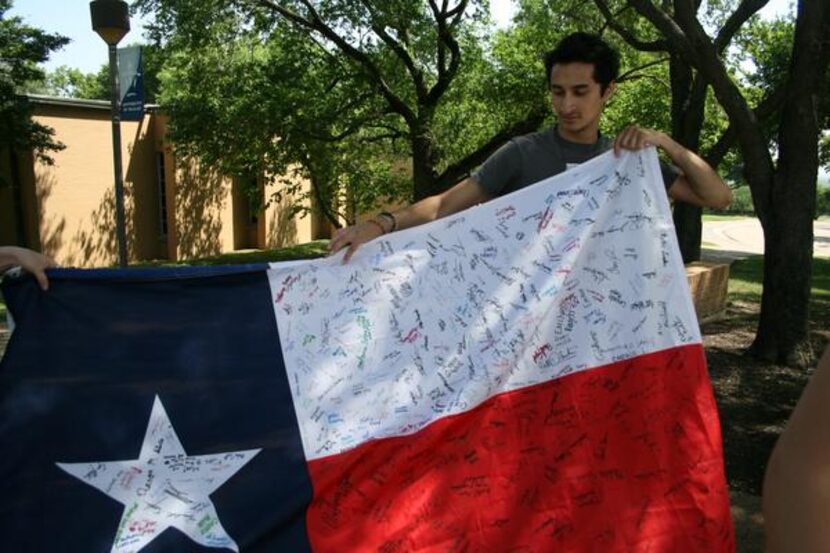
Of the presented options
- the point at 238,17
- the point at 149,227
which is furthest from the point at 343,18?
the point at 149,227

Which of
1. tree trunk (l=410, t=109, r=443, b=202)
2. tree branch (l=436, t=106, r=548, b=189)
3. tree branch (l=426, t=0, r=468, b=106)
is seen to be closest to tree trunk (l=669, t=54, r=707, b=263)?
tree branch (l=436, t=106, r=548, b=189)

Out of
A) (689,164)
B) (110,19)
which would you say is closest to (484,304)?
(689,164)

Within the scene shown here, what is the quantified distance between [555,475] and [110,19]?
272 inches

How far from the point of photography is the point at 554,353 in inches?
112

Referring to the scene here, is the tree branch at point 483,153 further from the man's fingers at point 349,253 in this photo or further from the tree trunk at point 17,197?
the man's fingers at point 349,253

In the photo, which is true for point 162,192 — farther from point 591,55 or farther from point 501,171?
point 591,55

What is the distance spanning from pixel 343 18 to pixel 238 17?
2024 millimetres

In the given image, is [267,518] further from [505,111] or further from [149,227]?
[149,227]

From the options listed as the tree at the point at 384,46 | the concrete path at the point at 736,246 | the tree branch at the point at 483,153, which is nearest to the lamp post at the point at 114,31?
the tree at the point at 384,46

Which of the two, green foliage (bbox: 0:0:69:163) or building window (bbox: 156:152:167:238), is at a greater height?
green foliage (bbox: 0:0:69:163)

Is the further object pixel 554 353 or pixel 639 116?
pixel 639 116

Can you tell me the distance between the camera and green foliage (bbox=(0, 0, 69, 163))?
13.5m

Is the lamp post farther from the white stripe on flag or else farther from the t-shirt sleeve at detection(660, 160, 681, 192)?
the t-shirt sleeve at detection(660, 160, 681, 192)

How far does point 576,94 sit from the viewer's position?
2979 mm
